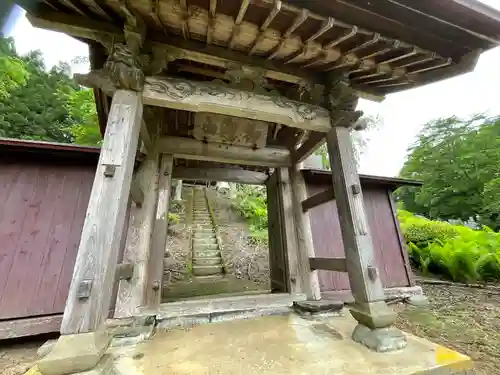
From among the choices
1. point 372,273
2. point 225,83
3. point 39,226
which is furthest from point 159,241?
point 372,273

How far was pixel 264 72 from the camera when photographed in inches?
93.7

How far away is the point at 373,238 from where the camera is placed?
4227mm

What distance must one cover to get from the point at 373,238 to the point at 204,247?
4970 mm

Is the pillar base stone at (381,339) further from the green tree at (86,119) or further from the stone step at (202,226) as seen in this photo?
the green tree at (86,119)

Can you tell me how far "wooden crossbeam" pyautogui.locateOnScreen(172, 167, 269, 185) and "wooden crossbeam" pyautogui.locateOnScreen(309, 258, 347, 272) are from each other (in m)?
1.71

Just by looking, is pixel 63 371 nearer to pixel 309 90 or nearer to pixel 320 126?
pixel 320 126

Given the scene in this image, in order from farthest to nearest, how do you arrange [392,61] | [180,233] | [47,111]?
[47,111], [180,233], [392,61]

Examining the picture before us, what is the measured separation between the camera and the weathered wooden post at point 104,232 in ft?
4.49

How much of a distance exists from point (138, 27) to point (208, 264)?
5.59m

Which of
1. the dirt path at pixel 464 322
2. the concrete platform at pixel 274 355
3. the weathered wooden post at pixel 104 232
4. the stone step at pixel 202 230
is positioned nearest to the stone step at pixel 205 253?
the stone step at pixel 202 230

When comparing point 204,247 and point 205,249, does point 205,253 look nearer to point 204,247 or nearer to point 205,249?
point 205,249

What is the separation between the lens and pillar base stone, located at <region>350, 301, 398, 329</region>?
1879 mm

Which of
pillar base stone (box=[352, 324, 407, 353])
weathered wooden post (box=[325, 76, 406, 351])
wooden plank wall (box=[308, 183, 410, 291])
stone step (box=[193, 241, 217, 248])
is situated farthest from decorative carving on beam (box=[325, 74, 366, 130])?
stone step (box=[193, 241, 217, 248])

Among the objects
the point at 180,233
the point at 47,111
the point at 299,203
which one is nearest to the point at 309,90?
the point at 299,203
